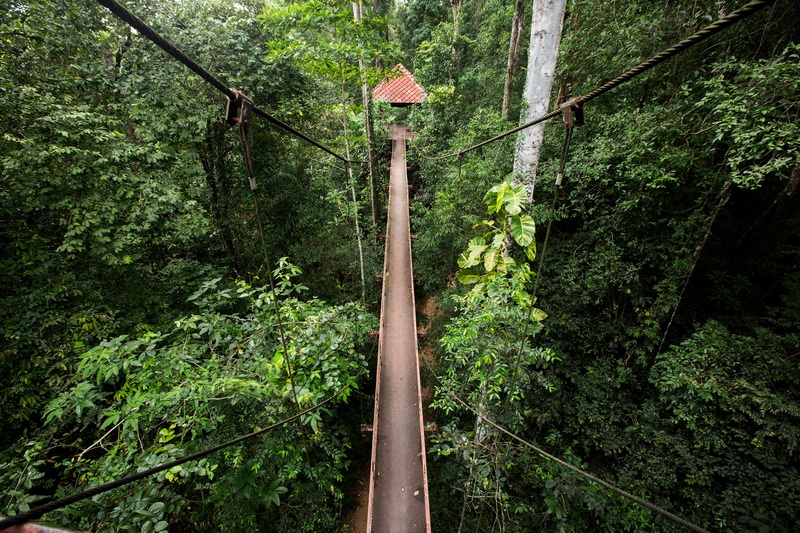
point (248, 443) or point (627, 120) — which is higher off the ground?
point (627, 120)

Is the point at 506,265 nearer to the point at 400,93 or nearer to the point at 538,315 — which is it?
the point at 538,315

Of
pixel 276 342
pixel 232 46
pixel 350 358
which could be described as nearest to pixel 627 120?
pixel 350 358

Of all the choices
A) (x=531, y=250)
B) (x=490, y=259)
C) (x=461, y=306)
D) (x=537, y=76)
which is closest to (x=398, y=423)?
(x=461, y=306)

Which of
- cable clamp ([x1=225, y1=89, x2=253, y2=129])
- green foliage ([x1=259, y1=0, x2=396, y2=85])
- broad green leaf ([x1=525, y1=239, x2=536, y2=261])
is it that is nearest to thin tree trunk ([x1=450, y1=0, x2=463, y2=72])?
green foliage ([x1=259, y1=0, x2=396, y2=85])

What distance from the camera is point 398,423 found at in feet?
11.2

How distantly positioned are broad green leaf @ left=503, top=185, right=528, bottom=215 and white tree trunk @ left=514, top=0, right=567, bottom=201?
34cm

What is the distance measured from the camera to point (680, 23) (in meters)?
3.22

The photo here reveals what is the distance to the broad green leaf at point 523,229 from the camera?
3.52 m

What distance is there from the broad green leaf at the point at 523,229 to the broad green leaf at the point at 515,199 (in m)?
0.12

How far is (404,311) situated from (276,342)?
195 centimetres

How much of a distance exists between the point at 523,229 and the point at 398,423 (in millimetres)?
2455

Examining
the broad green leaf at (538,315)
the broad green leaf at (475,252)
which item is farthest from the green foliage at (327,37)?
the broad green leaf at (538,315)

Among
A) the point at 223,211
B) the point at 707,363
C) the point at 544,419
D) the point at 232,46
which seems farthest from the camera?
the point at 223,211

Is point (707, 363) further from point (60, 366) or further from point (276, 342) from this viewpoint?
point (60, 366)
